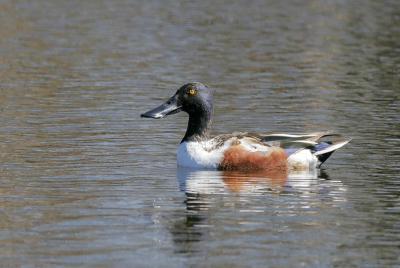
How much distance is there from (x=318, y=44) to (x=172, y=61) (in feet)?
15.8

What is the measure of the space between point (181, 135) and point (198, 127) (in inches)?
75.7

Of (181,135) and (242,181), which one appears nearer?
(242,181)

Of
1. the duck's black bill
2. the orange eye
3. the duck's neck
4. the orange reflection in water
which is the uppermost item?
the orange eye

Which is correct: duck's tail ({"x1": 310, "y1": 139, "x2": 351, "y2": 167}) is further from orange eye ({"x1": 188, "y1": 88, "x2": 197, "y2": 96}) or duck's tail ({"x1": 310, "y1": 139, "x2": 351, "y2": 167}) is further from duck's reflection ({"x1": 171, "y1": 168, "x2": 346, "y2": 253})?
orange eye ({"x1": 188, "y1": 88, "x2": 197, "y2": 96})

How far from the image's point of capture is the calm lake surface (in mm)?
10594

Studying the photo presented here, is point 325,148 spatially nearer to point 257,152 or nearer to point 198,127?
point 257,152

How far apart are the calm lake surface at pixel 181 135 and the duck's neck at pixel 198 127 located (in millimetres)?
461

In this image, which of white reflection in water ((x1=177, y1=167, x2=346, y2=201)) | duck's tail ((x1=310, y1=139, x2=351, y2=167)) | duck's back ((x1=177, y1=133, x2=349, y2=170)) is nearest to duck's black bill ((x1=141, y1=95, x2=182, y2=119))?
duck's back ((x1=177, y1=133, x2=349, y2=170))

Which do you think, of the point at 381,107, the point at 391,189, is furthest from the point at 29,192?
the point at 381,107

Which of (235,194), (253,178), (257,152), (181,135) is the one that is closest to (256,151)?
(257,152)

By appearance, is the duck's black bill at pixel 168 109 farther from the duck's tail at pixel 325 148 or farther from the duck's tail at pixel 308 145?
the duck's tail at pixel 325 148

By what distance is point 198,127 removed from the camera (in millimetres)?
15109

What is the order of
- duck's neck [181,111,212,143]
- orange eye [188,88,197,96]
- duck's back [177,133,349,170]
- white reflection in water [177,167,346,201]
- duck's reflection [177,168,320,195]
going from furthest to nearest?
orange eye [188,88,197,96]
duck's neck [181,111,212,143]
duck's back [177,133,349,170]
duck's reflection [177,168,320,195]
white reflection in water [177,167,346,201]

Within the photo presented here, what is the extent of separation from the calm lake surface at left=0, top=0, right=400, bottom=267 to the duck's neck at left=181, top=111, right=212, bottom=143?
461 millimetres
